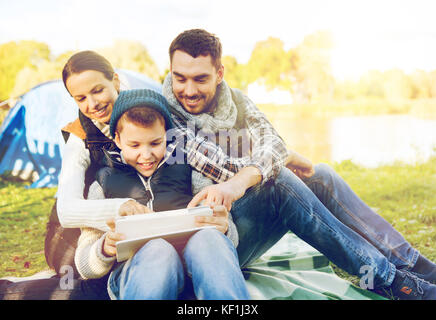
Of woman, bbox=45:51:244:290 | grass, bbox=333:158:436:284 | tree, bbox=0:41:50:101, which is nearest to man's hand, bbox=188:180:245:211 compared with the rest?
woman, bbox=45:51:244:290

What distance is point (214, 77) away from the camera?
2100mm

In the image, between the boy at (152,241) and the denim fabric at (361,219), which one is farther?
the denim fabric at (361,219)

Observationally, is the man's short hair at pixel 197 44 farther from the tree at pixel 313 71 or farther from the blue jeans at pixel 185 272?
the tree at pixel 313 71

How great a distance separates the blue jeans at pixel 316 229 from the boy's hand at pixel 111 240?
612 millimetres

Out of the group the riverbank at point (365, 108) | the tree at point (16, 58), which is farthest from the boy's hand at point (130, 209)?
the riverbank at point (365, 108)

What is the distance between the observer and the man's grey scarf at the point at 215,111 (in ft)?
6.73

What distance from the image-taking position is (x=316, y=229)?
1758mm

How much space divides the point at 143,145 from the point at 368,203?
2998 mm

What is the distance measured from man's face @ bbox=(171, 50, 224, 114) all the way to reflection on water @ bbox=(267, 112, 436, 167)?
3.60 meters

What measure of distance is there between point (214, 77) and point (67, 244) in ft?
3.93

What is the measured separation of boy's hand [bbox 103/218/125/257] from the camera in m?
1.39

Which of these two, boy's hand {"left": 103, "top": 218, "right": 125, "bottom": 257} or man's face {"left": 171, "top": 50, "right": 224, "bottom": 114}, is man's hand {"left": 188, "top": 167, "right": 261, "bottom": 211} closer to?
boy's hand {"left": 103, "top": 218, "right": 125, "bottom": 257}

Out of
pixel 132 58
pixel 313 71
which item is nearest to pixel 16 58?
pixel 132 58
